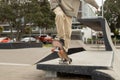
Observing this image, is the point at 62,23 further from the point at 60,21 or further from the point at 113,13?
the point at 113,13

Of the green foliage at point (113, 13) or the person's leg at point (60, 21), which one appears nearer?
the person's leg at point (60, 21)

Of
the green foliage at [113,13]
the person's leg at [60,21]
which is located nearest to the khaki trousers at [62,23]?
the person's leg at [60,21]

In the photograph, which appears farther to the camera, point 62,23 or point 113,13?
point 113,13

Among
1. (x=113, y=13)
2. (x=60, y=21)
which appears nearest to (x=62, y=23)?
(x=60, y=21)

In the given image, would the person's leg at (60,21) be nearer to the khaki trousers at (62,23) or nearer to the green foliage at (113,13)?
the khaki trousers at (62,23)

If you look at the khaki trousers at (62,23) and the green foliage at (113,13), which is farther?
the green foliage at (113,13)

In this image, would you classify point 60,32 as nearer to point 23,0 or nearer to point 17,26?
point 23,0

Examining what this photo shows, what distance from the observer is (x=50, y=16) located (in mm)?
48438

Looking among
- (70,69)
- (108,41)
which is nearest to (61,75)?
(70,69)

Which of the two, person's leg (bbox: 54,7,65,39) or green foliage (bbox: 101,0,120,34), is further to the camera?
green foliage (bbox: 101,0,120,34)

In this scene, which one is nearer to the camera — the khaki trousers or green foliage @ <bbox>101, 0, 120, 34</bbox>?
the khaki trousers

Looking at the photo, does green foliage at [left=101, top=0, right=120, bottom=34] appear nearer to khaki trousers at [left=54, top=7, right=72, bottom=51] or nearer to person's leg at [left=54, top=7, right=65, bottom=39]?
khaki trousers at [left=54, top=7, right=72, bottom=51]

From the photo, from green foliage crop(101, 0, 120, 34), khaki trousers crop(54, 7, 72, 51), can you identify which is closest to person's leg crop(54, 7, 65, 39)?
khaki trousers crop(54, 7, 72, 51)

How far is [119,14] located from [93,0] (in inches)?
2091
